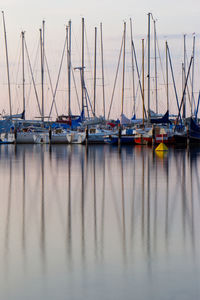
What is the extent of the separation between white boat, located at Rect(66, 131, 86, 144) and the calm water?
1624 inches

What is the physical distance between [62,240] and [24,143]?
55.8 metres

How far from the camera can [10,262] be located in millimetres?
8367

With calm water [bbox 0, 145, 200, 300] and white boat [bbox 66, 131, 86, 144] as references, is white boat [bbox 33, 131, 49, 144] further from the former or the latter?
calm water [bbox 0, 145, 200, 300]

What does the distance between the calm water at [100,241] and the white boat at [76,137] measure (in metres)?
41.3

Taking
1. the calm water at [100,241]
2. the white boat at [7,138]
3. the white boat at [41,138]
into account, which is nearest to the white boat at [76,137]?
the white boat at [41,138]

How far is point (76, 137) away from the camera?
60781 mm

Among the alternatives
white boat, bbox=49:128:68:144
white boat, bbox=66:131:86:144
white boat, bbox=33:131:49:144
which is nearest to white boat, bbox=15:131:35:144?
white boat, bbox=33:131:49:144

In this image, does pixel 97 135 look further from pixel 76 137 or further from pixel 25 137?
pixel 25 137

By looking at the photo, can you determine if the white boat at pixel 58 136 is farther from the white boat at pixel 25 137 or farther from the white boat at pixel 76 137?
the white boat at pixel 25 137

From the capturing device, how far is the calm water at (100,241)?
23.4 ft

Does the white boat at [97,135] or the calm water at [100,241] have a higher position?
the calm water at [100,241]

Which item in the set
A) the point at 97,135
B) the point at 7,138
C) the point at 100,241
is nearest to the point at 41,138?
the point at 7,138

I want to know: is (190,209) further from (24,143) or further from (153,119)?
(24,143)

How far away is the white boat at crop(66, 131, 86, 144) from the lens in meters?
60.1
